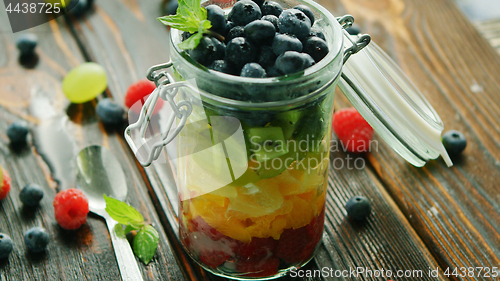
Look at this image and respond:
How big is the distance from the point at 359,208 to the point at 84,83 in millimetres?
771

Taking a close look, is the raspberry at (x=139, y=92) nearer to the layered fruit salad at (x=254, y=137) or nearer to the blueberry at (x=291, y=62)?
the layered fruit salad at (x=254, y=137)

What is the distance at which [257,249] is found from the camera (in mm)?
823

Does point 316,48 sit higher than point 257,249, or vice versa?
point 316,48

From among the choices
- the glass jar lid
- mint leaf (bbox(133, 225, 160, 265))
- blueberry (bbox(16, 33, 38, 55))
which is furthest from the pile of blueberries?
blueberry (bbox(16, 33, 38, 55))

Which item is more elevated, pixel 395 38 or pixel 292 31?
pixel 292 31

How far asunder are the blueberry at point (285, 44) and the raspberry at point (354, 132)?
20.8 inches

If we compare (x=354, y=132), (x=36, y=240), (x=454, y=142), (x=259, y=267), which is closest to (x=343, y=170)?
(x=354, y=132)

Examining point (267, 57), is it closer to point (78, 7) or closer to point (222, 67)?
point (222, 67)

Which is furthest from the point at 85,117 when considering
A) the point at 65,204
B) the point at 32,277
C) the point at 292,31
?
the point at 292,31

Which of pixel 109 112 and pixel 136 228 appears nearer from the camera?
pixel 136 228

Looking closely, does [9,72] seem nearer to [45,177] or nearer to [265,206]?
[45,177]

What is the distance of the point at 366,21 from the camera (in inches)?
62.8

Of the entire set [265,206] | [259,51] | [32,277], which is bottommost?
[32,277]

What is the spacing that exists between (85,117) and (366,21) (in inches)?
38.2
